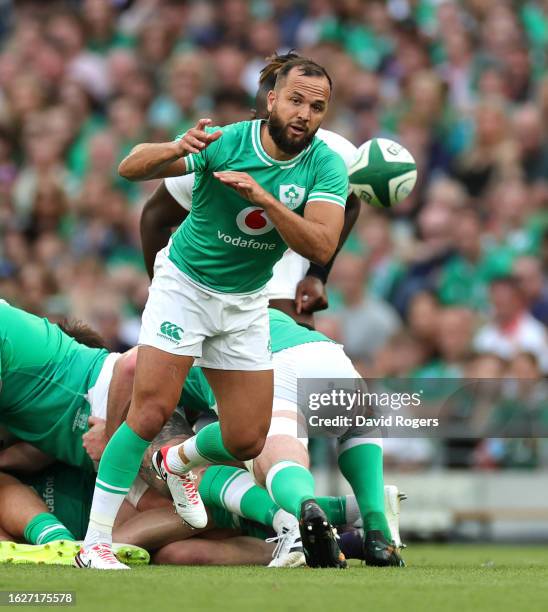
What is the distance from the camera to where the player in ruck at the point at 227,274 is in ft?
18.0

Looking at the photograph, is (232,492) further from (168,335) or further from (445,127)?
(445,127)

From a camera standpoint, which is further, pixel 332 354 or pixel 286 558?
pixel 332 354

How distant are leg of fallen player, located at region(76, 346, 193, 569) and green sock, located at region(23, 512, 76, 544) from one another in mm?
662

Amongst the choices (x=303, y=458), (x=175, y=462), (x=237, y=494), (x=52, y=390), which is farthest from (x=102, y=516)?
(x=52, y=390)

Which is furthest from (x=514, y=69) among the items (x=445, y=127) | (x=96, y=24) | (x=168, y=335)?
(x=168, y=335)

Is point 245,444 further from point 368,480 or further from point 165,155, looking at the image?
point 165,155

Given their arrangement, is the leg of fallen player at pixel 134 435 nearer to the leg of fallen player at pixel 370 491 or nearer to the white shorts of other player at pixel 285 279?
the leg of fallen player at pixel 370 491

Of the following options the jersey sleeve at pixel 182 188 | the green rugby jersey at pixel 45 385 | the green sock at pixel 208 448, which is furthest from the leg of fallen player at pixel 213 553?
the jersey sleeve at pixel 182 188

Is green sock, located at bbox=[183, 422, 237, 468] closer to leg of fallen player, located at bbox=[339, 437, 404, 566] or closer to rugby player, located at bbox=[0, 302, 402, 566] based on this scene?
rugby player, located at bbox=[0, 302, 402, 566]

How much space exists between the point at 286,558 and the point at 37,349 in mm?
1592

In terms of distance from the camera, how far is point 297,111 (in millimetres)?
5500

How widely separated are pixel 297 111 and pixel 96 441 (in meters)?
1.83

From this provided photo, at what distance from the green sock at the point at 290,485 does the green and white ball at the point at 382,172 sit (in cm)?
173

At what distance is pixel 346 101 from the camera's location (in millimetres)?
13000
